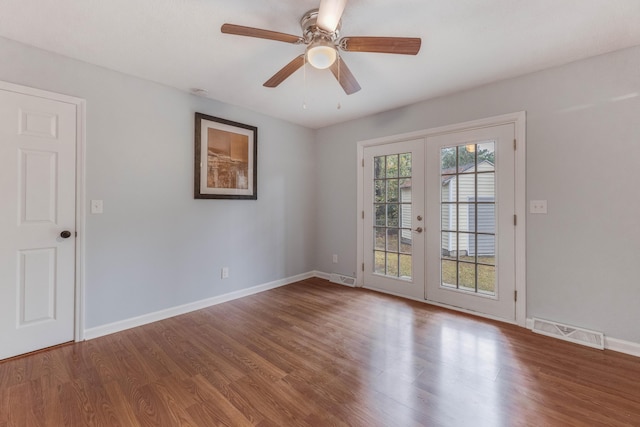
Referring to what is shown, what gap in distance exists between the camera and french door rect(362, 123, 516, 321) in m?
2.74

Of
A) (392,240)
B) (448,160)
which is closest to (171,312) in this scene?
(392,240)

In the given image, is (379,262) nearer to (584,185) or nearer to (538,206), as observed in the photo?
(538,206)

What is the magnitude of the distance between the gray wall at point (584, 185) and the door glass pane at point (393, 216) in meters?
1.03

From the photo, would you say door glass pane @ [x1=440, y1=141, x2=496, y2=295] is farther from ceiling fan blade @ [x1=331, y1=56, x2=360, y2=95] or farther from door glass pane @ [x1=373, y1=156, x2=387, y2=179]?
ceiling fan blade @ [x1=331, y1=56, x2=360, y2=95]

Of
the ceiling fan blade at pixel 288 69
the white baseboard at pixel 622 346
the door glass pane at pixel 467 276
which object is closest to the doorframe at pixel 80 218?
the ceiling fan blade at pixel 288 69

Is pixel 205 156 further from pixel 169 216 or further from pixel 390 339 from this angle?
pixel 390 339

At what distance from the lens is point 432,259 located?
3215mm

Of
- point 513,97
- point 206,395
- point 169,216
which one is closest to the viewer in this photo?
point 206,395

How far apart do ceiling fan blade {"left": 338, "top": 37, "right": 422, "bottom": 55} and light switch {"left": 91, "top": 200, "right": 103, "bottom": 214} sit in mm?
2399

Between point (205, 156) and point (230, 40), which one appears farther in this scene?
point (205, 156)

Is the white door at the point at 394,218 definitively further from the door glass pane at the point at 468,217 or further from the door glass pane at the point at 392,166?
the door glass pane at the point at 468,217

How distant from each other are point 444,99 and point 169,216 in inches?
127

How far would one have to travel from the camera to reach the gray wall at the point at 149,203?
2.39 m

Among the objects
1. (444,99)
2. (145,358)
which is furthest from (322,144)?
(145,358)
